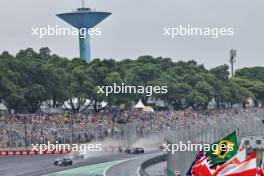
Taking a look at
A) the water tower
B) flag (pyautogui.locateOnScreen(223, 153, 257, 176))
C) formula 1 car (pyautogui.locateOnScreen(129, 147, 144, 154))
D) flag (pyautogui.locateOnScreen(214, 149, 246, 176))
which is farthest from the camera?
the water tower

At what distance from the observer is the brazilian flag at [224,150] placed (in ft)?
75.9

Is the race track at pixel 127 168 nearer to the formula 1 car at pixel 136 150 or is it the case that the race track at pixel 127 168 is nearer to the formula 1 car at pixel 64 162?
the formula 1 car at pixel 64 162

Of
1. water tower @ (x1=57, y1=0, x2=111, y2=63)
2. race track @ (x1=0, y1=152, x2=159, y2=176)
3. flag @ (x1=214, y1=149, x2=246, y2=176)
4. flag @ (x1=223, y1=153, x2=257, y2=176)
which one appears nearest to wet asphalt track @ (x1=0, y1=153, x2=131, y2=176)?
race track @ (x1=0, y1=152, x2=159, y2=176)

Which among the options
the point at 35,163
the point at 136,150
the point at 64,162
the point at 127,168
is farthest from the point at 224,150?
the point at 136,150

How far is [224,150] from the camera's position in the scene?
2356 cm

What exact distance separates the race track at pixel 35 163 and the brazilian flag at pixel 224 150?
30.1 meters

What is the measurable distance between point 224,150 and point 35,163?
3885 centimetres

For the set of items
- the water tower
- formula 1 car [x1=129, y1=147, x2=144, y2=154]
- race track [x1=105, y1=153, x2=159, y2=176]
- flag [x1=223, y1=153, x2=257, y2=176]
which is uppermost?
the water tower

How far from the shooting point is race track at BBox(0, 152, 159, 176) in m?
55.2

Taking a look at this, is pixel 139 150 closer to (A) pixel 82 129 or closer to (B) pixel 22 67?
(A) pixel 82 129

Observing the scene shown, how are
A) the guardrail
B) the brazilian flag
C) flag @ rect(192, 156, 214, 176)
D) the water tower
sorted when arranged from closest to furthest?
1. the brazilian flag
2. flag @ rect(192, 156, 214, 176)
3. the guardrail
4. the water tower

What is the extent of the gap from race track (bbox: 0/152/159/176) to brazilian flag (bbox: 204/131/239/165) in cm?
3006

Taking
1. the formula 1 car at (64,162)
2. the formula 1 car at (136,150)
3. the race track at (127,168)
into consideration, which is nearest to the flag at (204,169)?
the race track at (127,168)

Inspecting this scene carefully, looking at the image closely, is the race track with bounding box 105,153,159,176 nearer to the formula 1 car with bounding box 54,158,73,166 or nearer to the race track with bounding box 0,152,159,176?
the race track with bounding box 0,152,159,176
